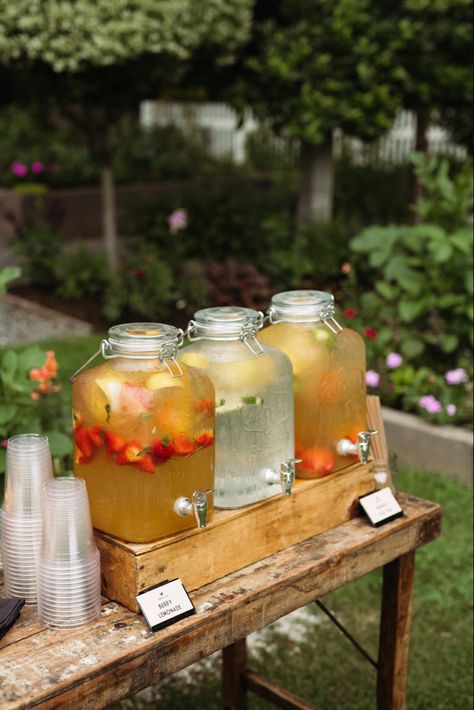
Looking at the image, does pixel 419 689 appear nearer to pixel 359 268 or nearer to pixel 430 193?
pixel 430 193

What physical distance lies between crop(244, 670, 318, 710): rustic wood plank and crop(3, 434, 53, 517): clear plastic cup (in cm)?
129

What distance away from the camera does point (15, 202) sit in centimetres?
934

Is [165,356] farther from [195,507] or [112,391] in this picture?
[195,507]

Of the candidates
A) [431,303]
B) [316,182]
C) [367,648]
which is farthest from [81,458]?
[316,182]

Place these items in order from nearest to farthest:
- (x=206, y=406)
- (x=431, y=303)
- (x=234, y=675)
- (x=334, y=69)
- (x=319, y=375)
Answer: (x=206, y=406) < (x=319, y=375) < (x=234, y=675) < (x=431, y=303) < (x=334, y=69)

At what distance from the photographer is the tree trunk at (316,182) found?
8070 mm

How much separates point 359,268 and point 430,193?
2.42 meters

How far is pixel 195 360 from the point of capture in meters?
1.95

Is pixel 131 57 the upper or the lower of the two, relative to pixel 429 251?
upper

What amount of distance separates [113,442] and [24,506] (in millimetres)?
202

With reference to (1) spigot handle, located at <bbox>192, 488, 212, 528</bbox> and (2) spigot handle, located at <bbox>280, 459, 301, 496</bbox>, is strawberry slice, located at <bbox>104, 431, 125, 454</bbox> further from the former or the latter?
(2) spigot handle, located at <bbox>280, 459, 301, 496</bbox>

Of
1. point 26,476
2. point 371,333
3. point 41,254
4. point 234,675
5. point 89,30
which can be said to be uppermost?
point 89,30

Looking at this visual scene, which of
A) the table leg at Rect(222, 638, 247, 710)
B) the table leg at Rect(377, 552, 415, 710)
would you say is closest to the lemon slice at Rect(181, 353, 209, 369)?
the table leg at Rect(377, 552, 415, 710)

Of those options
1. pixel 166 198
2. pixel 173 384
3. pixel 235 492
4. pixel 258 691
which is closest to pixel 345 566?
pixel 235 492
